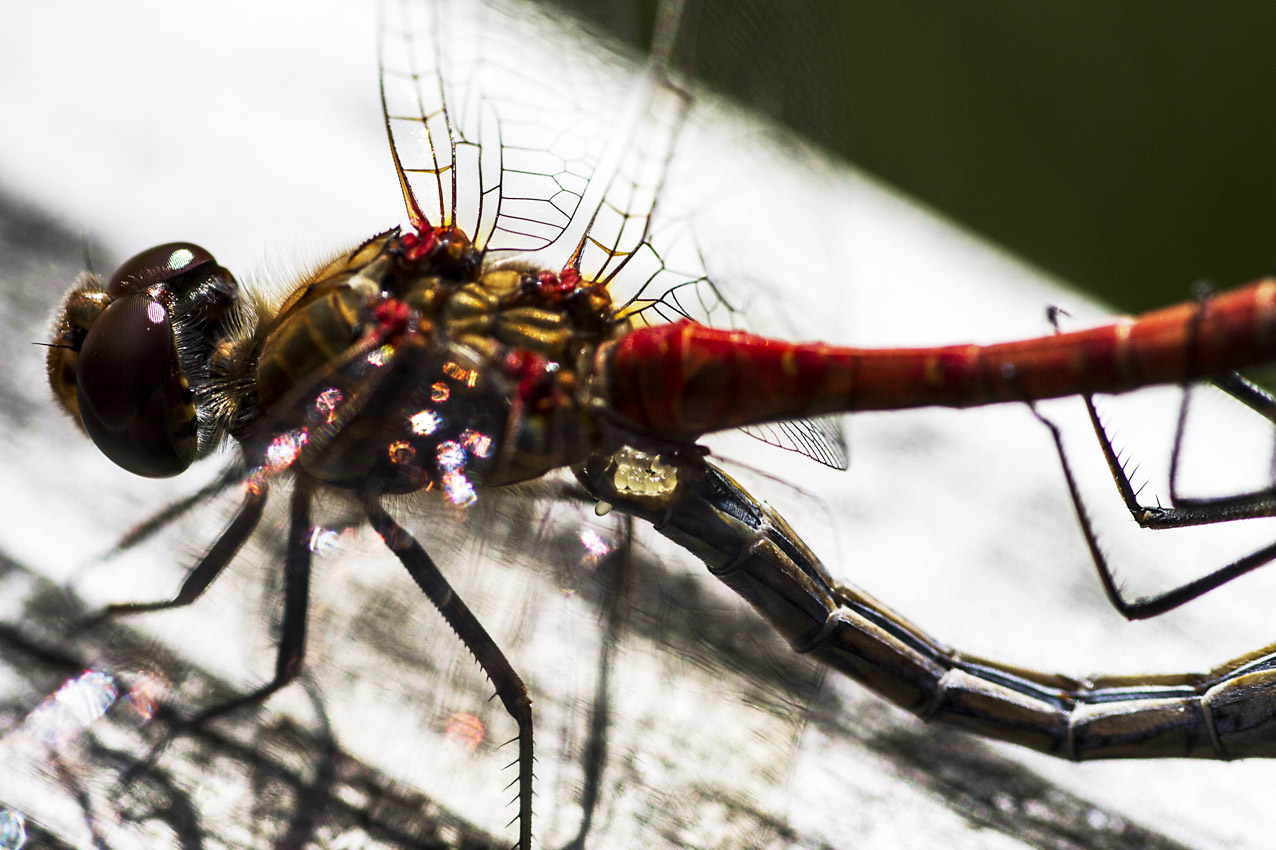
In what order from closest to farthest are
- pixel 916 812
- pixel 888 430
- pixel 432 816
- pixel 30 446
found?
pixel 432 816
pixel 916 812
pixel 30 446
pixel 888 430

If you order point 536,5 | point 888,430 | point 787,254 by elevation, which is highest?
point 536,5

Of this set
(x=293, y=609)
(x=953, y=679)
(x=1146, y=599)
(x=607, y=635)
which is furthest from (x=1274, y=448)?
(x=293, y=609)

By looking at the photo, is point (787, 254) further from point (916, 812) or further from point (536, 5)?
point (916, 812)


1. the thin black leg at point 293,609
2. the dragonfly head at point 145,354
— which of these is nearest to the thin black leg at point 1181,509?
the thin black leg at point 293,609

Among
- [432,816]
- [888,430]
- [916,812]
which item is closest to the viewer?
[432,816]

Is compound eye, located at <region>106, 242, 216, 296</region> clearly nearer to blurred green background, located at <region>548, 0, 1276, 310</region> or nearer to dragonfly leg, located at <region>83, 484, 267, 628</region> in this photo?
dragonfly leg, located at <region>83, 484, 267, 628</region>

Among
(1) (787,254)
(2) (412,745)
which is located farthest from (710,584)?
(1) (787,254)

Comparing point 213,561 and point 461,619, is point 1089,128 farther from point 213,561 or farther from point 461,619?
point 213,561
